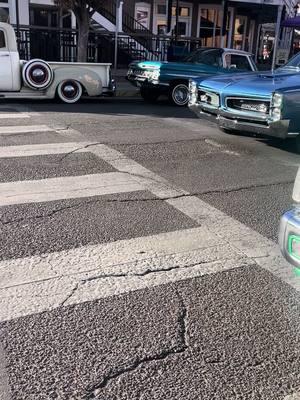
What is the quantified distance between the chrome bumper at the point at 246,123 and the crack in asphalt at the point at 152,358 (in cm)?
466

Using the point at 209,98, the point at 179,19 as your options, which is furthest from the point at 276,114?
the point at 179,19

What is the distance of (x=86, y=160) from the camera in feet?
23.3

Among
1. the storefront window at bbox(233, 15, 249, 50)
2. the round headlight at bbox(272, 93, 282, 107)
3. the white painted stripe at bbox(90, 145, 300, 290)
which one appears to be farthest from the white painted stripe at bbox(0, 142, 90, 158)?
the storefront window at bbox(233, 15, 249, 50)

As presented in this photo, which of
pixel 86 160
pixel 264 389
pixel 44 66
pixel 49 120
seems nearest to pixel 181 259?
pixel 264 389

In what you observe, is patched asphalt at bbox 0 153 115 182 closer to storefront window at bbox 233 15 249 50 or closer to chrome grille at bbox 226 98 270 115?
chrome grille at bbox 226 98 270 115

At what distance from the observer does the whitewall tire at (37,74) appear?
1213cm

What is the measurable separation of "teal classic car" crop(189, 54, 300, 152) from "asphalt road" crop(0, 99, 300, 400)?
1.89 feet

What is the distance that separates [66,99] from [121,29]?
11.1 meters

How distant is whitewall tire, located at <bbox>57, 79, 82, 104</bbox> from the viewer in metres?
12.7

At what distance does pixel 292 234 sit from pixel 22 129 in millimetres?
7093

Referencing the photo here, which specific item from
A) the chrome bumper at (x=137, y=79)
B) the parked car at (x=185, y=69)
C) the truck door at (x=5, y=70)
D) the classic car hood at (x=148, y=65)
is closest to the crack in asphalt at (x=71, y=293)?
the truck door at (x=5, y=70)

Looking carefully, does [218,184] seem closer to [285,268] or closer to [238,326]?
[285,268]

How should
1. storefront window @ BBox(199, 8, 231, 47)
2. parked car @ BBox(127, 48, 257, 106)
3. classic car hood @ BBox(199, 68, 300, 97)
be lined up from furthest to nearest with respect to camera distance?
storefront window @ BBox(199, 8, 231, 47) → parked car @ BBox(127, 48, 257, 106) → classic car hood @ BBox(199, 68, 300, 97)

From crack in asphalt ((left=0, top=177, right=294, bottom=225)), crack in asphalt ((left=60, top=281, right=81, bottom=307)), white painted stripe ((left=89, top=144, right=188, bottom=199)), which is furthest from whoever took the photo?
white painted stripe ((left=89, top=144, right=188, bottom=199))
